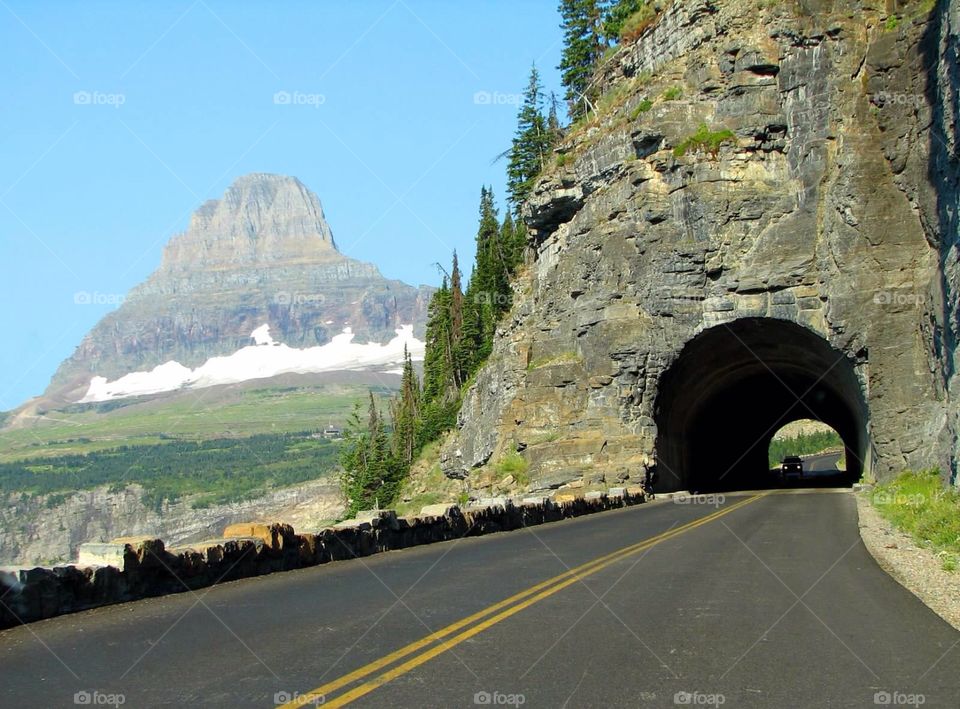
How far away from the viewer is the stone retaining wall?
1038cm

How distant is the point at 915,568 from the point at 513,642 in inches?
343

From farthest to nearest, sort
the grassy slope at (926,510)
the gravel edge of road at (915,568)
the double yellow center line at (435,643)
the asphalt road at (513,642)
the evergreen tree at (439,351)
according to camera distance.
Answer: the evergreen tree at (439,351) < the grassy slope at (926,510) < the gravel edge of road at (915,568) < the asphalt road at (513,642) < the double yellow center line at (435,643)

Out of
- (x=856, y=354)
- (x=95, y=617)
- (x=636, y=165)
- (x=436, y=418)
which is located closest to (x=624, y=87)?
(x=636, y=165)

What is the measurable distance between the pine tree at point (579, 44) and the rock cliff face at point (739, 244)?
1718cm

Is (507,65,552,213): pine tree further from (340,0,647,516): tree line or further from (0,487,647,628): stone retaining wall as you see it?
(0,487,647,628): stone retaining wall

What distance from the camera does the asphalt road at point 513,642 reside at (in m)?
7.16

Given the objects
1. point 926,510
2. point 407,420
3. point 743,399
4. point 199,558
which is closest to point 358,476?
point 407,420

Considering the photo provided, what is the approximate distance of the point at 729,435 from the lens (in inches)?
2633

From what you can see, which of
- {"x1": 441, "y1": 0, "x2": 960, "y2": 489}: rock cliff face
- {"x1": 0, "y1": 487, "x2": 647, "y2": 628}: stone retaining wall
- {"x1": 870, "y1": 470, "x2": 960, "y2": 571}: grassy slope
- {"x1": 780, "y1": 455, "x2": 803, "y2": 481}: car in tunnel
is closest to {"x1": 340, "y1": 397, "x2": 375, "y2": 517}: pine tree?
{"x1": 441, "y1": 0, "x2": 960, "y2": 489}: rock cliff face

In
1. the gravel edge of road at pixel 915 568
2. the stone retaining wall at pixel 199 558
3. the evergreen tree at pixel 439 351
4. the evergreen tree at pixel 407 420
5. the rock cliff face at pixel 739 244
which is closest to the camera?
the stone retaining wall at pixel 199 558

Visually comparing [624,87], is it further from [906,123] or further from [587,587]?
[587,587]

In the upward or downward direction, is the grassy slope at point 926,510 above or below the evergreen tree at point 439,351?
below

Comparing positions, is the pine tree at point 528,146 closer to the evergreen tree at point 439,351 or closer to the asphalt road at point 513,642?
the evergreen tree at point 439,351

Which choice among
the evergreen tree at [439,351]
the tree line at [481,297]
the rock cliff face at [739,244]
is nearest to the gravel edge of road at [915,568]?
the rock cliff face at [739,244]
